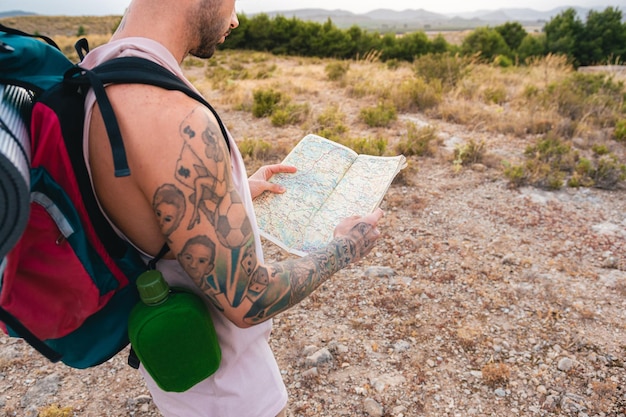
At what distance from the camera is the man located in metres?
0.80

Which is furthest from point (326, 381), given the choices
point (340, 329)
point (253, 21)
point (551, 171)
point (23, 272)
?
point (253, 21)

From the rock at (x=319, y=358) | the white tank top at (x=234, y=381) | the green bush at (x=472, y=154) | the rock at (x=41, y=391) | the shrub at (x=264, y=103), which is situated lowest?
the rock at (x=41, y=391)

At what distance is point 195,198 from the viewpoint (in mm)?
847

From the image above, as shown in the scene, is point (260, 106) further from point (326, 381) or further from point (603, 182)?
point (326, 381)

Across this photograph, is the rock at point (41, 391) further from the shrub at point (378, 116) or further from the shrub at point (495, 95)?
the shrub at point (495, 95)

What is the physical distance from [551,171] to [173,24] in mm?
4617

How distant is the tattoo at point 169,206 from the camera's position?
2.71 feet

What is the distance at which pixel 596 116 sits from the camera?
6141 millimetres

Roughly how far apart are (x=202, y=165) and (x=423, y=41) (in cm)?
2285

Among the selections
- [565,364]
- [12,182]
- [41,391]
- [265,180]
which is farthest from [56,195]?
[565,364]

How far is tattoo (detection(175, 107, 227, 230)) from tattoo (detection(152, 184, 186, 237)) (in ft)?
0.07

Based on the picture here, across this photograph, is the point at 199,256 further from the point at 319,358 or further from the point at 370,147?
the point at 370,147

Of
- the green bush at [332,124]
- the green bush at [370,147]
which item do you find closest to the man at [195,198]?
the green bush at [370,147]

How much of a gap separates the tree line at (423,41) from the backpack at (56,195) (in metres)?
21.3
